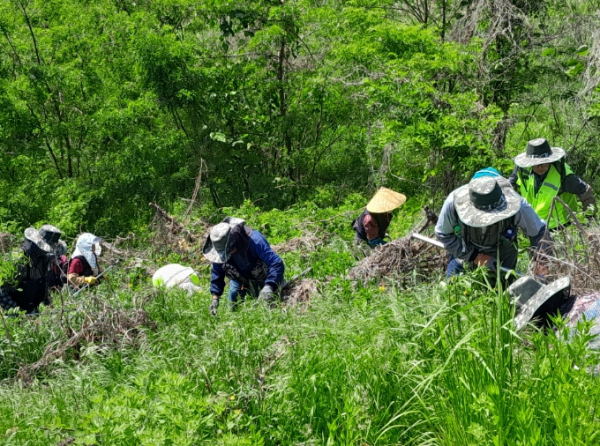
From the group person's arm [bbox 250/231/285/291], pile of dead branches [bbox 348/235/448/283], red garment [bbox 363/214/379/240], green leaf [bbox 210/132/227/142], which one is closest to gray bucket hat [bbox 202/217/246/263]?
person's arm [bbox 250/231/285/291]

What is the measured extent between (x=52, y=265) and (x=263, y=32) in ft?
19.9

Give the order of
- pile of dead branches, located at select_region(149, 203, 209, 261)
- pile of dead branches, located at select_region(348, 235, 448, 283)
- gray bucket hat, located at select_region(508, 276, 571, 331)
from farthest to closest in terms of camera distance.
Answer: pile of dead branches, located at select_region(149, 203, 209, 261), pile of dead branches, located at select_region(348, 235, 448, 283), gray bucket hat, located at select_region(508, 276, 571, 331)

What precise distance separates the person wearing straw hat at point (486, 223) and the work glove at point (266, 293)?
1579 mm

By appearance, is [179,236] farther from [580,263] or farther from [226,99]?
[580,263]

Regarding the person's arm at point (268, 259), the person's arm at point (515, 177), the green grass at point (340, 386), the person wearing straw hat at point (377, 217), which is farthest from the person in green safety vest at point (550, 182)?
the person's arm at point (268, 259)

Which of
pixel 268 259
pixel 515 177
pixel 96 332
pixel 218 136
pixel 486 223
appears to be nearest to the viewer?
pixel 486 223

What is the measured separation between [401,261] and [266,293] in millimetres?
1379

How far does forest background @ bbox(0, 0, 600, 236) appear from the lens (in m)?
9.88

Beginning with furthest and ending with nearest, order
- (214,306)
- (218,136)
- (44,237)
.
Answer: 1. (218,136)
2. (44,237)
3. (214,306)

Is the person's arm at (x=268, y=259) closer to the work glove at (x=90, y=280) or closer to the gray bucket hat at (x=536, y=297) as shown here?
the work glove at (x=90, y=280)

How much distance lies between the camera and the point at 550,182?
5.67 m

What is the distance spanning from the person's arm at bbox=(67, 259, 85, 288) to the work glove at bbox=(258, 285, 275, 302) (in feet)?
7.53

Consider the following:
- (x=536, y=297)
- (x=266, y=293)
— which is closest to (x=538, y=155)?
(x=536, y=297)

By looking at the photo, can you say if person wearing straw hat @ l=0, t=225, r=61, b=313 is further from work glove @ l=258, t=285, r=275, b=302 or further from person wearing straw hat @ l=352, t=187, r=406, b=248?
person wearing straw hat @ l=352, t=187, r=406, b=248
